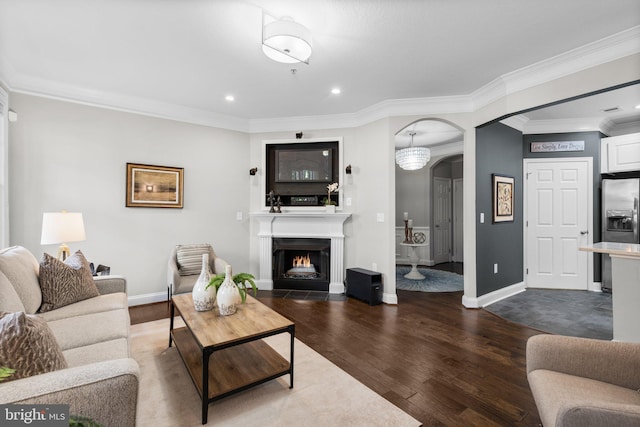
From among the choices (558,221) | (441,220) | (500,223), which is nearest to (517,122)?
(500,223)

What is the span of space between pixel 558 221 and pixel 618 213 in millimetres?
699

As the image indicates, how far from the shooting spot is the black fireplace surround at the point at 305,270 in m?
4.33

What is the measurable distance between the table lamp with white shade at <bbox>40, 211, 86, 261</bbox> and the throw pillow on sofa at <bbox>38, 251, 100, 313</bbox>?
0.38 meters

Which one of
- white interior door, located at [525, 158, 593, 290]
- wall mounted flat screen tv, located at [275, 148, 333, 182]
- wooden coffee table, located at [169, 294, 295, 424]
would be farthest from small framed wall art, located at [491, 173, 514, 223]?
wooden coffee table, located at [169, 294, 295, 424]

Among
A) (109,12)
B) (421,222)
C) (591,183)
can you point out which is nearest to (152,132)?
(109,12)

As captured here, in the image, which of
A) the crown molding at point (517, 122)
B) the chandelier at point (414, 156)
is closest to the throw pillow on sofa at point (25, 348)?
the chandelier at point (414, 156)

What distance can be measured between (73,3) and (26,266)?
192cm

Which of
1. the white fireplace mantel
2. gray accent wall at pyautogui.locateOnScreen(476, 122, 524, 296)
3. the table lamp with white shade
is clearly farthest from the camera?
the white fireplace mantel

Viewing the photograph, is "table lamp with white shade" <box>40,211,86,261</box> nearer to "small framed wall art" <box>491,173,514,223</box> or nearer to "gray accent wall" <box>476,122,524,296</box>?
"gray accent wall" <box>476,122,524,296</box>

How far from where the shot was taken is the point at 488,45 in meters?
2.51

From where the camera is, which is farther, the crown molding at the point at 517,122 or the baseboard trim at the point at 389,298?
the crown molding at the point at 517,122

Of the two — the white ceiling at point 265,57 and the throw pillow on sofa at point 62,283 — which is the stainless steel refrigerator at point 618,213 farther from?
the throw pillow on sofa at point 62,283

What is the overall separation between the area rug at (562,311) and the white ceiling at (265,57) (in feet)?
9.01

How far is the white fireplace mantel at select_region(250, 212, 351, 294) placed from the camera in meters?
4.25
